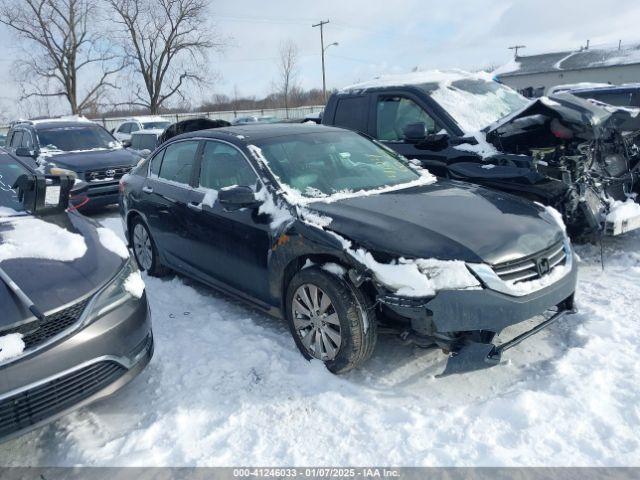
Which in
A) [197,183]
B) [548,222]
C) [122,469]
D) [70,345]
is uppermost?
[197,183]

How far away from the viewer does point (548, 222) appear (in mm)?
3455

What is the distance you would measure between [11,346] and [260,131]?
2.63m

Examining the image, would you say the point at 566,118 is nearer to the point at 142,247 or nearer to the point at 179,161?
the point at 179,161

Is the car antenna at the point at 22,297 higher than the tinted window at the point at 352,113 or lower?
lower

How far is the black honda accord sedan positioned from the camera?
2820mm

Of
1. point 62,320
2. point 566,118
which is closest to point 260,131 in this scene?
point 62,320

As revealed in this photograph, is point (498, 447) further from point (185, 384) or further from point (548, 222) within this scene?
point (185, 384)

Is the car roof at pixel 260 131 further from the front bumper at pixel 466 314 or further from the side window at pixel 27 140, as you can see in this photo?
the side window at pixel 27 140

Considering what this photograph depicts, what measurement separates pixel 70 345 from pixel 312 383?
1.45 meters

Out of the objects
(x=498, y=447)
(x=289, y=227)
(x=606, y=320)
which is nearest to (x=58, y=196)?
(x=289, y=227)

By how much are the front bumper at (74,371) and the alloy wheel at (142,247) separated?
2375mm

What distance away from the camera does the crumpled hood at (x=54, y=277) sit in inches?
96.4

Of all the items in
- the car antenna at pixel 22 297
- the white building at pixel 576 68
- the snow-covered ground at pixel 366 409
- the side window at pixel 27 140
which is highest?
the white building at pixel 576 68

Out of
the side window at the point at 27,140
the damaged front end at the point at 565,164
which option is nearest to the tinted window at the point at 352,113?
the damaged front end at the point at 565,164
